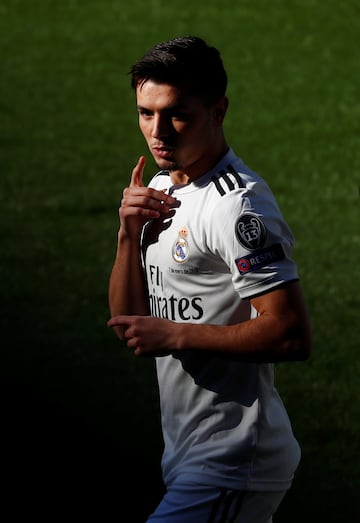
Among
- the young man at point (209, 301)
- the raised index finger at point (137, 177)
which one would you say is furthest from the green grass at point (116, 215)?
the raised index finger at point (137, 177)

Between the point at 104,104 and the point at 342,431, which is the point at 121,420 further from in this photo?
the point at 104,104

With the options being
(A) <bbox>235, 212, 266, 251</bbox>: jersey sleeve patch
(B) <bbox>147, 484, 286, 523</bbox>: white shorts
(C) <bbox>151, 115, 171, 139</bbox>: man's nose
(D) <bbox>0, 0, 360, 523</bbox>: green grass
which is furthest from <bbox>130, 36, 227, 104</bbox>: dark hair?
(D) <bbox>0, 0, 360, 523</bbox>: green grass

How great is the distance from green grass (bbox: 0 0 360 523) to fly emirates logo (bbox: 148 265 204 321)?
3196mm

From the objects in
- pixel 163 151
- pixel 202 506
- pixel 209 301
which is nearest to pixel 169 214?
pixel 163 151

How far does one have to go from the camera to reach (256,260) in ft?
13.6

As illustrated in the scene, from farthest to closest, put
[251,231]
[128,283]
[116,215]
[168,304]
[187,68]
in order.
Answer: [116,215], [128,283], [168,304], [187,68], [251,231]

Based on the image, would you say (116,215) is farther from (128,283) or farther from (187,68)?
(187,68)

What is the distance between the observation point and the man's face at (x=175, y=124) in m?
4.36

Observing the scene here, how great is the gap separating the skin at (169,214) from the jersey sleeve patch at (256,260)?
0.10 m

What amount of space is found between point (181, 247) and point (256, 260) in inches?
13.2

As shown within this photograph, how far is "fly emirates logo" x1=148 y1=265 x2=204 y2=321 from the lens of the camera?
4.45 metres

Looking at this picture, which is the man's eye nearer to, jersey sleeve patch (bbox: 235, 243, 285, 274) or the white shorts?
jersey sleeve patch (bbox: 235, 243, 285, 274)

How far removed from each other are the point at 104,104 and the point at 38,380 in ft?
34.7

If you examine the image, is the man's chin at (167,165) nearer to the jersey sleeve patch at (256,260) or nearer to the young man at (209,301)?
the young man at (209,301)
